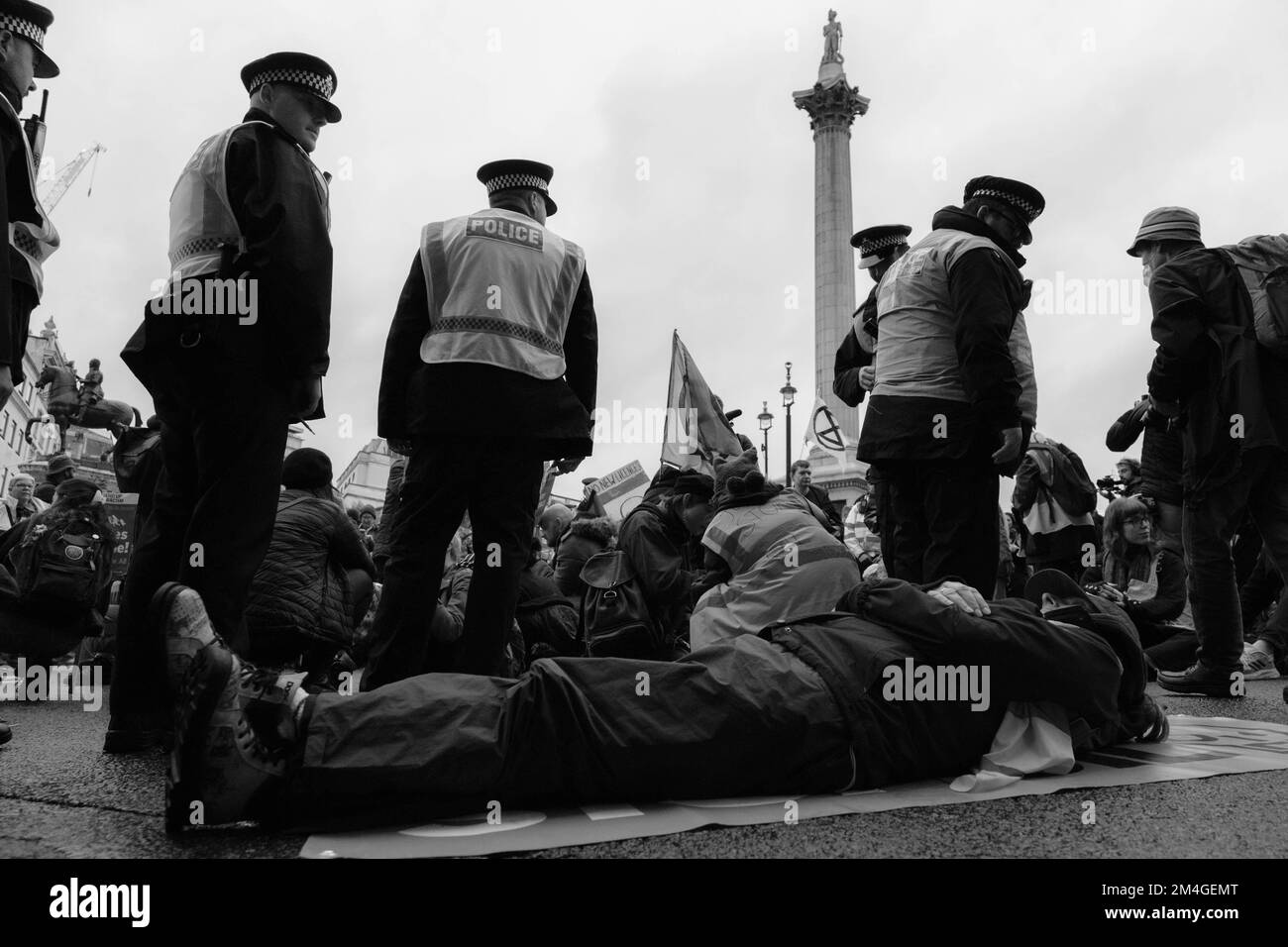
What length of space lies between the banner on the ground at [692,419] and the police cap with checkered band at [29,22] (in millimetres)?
7207

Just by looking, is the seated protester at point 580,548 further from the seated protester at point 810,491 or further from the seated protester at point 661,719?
the seated protester at point 661,719

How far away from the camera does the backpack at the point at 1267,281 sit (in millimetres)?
4449

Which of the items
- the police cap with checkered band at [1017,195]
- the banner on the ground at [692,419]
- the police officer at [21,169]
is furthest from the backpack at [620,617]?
the banner on the ground at [692,419]

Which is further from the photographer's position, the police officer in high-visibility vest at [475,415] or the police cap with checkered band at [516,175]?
the police cap with checkered band at [516,175]

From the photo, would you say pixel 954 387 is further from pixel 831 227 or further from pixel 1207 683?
pixel 831 227

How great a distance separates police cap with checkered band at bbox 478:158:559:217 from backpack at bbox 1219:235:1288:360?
3328 mm

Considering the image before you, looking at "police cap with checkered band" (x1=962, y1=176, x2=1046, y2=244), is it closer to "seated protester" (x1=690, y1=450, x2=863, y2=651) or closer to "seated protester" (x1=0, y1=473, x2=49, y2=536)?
"seated protester" (x1=690, y1=450, x2=863, y2=651)

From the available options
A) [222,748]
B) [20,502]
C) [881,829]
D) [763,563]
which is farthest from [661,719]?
[20,502]

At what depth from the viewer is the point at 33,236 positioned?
9.41 feet

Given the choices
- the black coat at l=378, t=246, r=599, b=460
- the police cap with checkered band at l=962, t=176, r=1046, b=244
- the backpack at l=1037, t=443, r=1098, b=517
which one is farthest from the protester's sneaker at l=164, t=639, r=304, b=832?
the backpack at l=1037, t=443, r=1098, b=517

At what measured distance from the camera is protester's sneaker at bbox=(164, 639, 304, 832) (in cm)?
183
